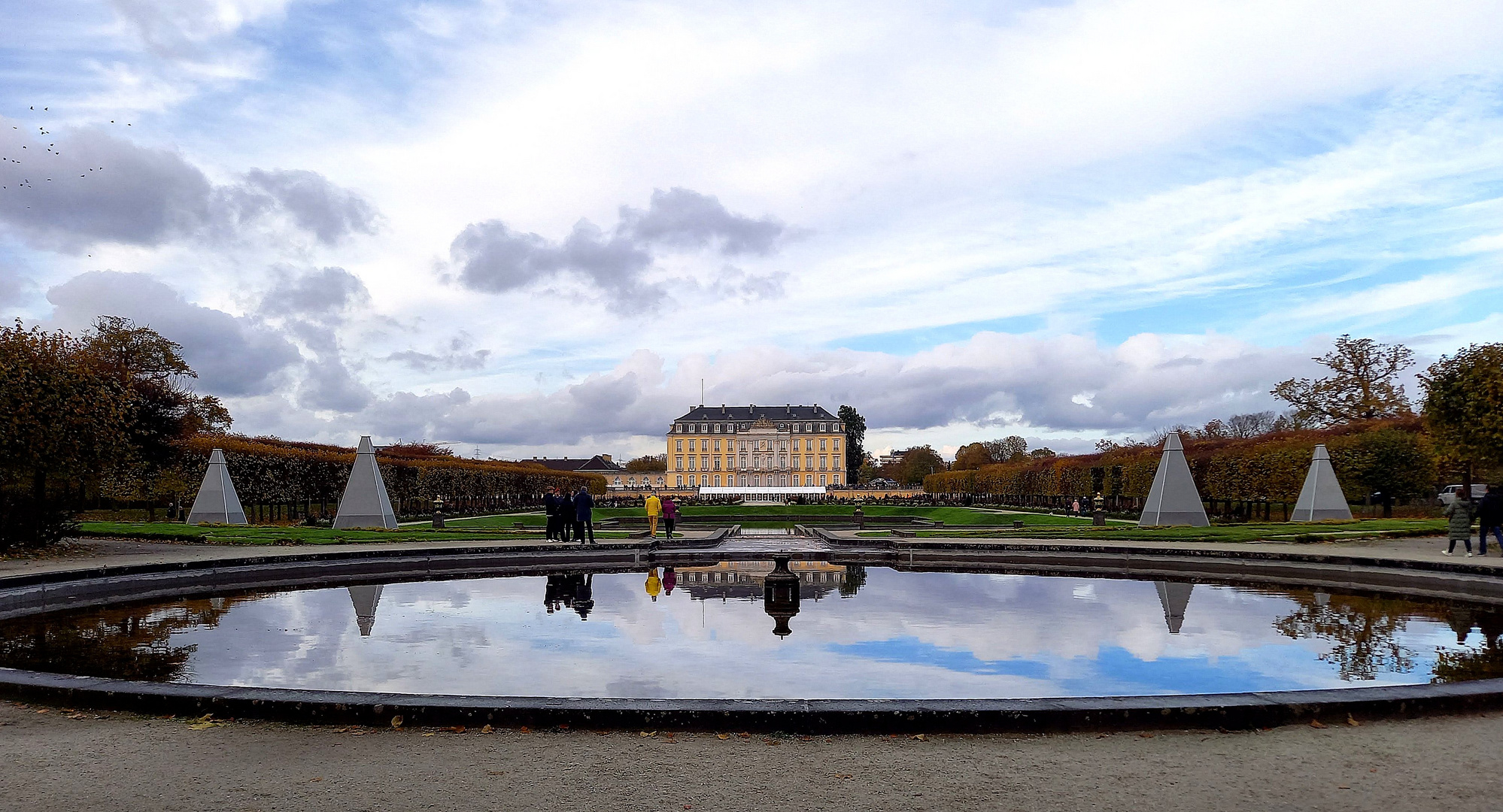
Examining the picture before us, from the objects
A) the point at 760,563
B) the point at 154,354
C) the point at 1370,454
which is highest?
the point at 154,354

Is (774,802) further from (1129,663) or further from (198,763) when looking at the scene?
(1129,663)

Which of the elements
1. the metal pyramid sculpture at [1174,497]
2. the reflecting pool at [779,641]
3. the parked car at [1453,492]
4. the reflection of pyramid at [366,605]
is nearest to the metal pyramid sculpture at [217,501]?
the reflection of pyramid at [366,605]

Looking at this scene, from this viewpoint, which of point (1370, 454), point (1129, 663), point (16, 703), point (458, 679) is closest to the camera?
point (16, 703)

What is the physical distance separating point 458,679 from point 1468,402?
2285 centimetres

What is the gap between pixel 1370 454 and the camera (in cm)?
3020

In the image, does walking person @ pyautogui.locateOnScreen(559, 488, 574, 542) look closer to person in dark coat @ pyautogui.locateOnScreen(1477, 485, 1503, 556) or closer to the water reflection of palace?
the water reflection of palace

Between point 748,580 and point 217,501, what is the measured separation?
20047 mm

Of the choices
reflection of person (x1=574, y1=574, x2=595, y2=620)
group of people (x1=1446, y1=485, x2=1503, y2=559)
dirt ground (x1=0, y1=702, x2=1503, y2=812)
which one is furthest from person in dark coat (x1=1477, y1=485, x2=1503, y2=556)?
reflection of person (x1=574, y1=574, x2=595, y2=620)

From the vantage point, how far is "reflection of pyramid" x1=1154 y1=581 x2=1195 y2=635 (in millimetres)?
10312

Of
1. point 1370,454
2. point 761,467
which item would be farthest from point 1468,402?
point 761,467

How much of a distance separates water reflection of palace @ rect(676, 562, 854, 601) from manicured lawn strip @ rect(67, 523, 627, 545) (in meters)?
8.05

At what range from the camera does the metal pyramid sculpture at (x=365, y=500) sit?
86.4 feet

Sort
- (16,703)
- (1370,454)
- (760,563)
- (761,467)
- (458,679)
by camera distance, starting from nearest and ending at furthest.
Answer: (16,703)
(458,679)
(760,563)
(1370,454)
(761,467)

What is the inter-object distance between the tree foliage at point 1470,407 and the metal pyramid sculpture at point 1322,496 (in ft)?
16.2
